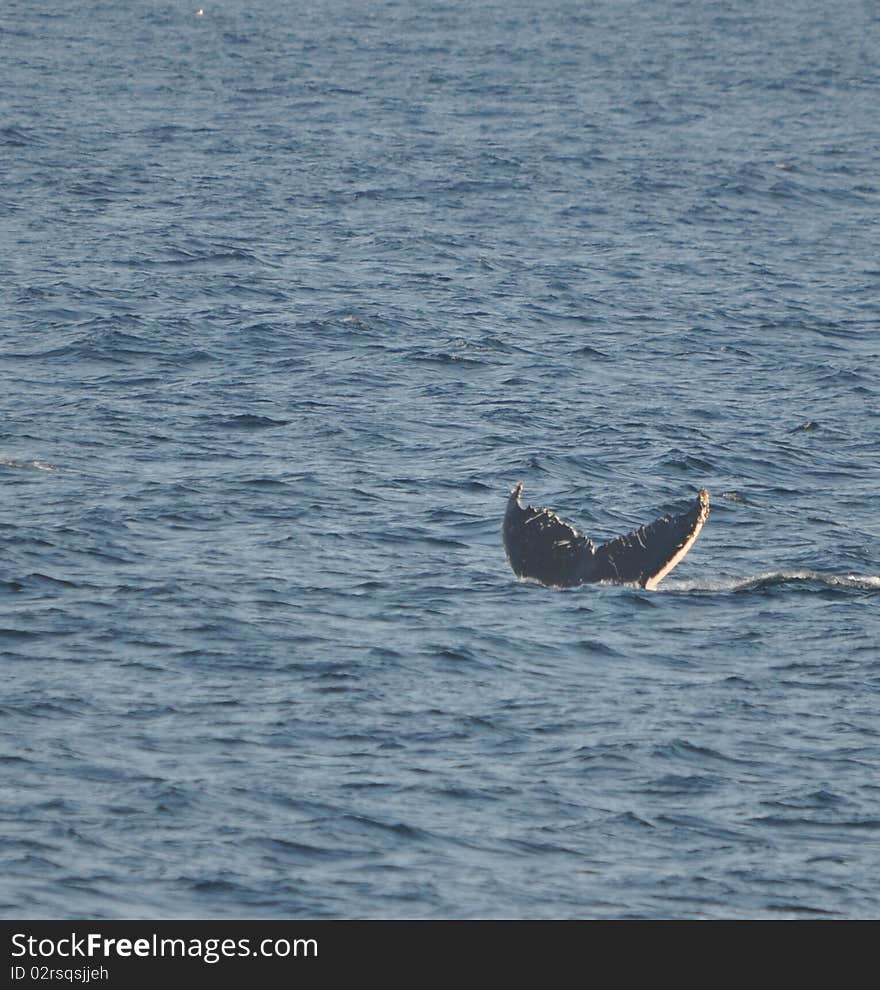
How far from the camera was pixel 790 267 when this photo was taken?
60125mm

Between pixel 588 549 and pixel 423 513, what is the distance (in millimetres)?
4715

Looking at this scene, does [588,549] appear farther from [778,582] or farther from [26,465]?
[26,465]

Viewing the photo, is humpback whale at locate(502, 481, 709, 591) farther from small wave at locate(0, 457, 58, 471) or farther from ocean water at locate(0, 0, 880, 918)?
small wave at locate(0, 457, 58, 471)

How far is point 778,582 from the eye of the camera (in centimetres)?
3100

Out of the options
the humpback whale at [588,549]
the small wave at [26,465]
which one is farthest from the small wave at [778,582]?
the small wave at [26,465]

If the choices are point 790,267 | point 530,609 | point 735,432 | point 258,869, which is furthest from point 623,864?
point 790,267

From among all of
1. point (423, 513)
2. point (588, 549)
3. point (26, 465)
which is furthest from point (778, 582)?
point (26, 465)

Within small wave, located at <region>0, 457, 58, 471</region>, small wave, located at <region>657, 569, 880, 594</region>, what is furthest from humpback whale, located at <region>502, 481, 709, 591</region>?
small wave, located at <region>0, 457, 58, 471</region>

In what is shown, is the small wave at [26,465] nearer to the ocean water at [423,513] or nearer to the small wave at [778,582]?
the ocean water at [423,513]

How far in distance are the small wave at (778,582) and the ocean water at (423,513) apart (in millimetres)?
111

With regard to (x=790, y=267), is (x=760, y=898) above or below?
below

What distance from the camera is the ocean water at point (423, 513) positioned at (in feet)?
69.8
